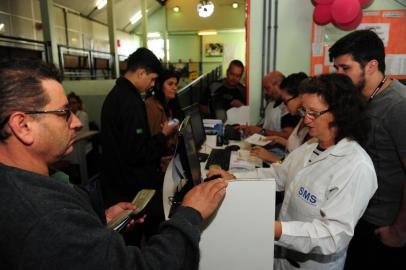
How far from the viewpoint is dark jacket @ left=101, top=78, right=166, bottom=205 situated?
178cm

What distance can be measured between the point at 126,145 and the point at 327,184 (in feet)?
3.87

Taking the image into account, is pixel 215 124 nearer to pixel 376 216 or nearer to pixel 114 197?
pixel 114 197

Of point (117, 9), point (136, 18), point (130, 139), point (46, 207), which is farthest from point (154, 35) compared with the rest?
point (46, 207)

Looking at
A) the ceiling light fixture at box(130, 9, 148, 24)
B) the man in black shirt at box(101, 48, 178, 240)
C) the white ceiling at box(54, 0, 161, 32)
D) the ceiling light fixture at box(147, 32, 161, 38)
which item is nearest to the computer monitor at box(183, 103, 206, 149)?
the man in black shirt at box(101, 48, 178, 240)

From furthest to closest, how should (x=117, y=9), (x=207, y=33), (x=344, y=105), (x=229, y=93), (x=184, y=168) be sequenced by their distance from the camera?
(x=207, y=33), (x=117, y=9), (x=229, y=93), (x=184, y=168), (x=344, y=105)

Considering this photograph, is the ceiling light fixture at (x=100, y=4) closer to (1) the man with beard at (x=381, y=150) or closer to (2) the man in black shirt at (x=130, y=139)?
(2) the man in black shirt at (x=130, y=139)

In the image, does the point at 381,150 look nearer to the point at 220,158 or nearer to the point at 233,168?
the point at 233,168

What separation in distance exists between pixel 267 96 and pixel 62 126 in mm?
2669

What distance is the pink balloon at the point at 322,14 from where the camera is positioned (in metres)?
2.65

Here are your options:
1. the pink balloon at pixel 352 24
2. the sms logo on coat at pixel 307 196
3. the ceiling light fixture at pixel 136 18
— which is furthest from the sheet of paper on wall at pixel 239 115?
the ceiling light fixture at pixel 136 18

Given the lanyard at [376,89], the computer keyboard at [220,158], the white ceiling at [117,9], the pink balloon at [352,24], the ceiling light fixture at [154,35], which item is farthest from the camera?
the ceiling light fixture at [154,35]

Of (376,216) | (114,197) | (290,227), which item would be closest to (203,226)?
(290,227)

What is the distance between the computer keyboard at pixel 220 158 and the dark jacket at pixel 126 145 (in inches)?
14.9

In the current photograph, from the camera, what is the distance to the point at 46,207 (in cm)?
59
